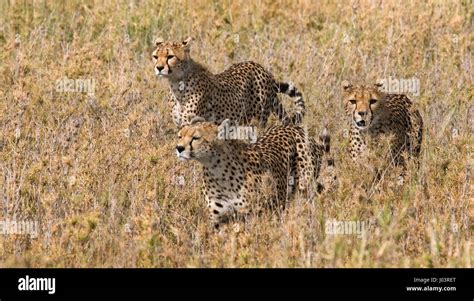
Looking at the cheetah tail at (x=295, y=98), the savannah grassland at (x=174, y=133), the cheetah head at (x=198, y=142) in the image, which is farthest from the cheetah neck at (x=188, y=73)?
the cheetah head at (x=198, y=142)

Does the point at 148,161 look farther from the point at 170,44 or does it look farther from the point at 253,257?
the point at 170,44

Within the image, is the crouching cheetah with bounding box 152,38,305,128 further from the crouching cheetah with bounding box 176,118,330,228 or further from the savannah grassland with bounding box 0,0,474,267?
the crouching cheetah with bounding box 176,118,330,228

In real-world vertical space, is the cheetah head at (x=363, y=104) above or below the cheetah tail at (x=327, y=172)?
above

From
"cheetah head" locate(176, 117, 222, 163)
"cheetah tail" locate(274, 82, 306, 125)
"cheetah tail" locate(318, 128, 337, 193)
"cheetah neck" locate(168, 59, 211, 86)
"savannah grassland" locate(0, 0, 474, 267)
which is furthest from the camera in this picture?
"cheetah neck" locate(168, 59, 211, 86)

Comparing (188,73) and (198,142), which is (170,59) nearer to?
(188,73)

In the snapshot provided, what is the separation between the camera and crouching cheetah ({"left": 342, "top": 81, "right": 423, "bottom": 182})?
7.23 m

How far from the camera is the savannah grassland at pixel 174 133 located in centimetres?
557

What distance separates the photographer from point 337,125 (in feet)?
26.4

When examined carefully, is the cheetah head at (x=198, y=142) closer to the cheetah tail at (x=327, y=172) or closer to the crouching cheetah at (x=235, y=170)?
the crouching cheetah at (x=235, y=170)

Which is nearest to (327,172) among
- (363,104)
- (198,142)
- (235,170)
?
(235,170)

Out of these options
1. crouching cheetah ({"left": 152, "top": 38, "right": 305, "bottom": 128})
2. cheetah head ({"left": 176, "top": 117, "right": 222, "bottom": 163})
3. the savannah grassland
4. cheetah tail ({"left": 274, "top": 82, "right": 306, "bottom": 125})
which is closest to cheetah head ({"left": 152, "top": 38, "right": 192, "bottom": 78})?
crouching cheetah ({"left": 152, "top": 38, "right": 305, "bottom": 128})

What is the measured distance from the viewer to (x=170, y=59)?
27.0 ft

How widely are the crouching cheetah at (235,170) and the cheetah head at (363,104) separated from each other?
1.52ft

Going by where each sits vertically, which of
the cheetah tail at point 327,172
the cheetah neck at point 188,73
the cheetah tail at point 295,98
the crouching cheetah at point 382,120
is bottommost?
the cheetah tail at point 327,172
